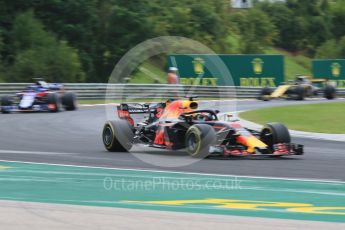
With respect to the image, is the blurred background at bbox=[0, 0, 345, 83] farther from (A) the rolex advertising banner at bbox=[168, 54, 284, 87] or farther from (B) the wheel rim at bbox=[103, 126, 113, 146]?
(B) the wheel rim at bbox=[103, 126, 113, 146]

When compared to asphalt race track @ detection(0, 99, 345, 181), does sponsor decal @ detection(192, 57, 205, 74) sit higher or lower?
higher

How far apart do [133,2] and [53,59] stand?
27.0ft

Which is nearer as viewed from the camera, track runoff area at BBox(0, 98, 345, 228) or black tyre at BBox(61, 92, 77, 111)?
track runoff area at BBox(0, 98, 345, 228)

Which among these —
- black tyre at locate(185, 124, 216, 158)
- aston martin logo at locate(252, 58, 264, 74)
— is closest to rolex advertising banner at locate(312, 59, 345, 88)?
aston martin logo at locate(252, 58, 264, 74)

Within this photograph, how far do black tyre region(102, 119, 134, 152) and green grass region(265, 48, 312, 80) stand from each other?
172 feet

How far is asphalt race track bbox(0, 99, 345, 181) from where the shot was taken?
11.9 m

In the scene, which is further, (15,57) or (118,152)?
(15,57)

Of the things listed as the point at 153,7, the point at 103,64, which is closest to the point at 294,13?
the point at 153,7

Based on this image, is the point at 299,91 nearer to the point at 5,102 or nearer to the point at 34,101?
the point at 34,101

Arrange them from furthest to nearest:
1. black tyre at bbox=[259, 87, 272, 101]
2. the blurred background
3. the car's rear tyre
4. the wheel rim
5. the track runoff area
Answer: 1. the blurred background
2. black tyre at bbox=[259, 87, 272, 101]
3. the car's rear tyre
4. the wheel rim
5. the track runoff area

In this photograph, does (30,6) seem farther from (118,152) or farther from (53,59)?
(118,152)

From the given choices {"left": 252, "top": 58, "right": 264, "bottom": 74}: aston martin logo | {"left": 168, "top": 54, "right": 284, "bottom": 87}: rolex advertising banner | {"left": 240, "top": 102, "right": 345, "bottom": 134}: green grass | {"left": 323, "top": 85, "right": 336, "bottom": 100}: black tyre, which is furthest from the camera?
{"left": 252, "top": 58, "right": 264, "bottom": 74}: aston martin logo

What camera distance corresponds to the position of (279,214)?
8.01 m

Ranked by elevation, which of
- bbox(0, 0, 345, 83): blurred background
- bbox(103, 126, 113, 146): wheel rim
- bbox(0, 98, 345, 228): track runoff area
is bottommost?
bbox(0, 98, 345, 228): track runoff area
